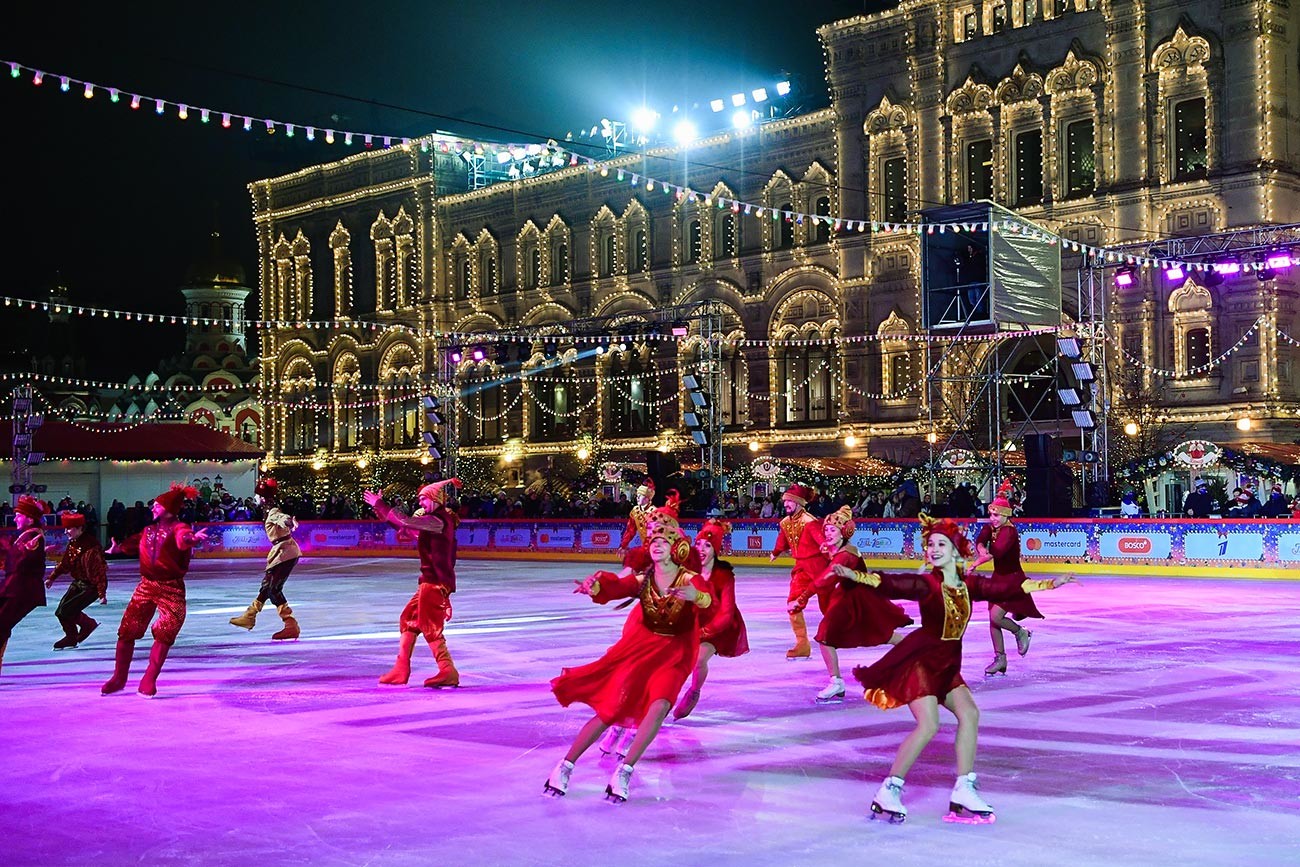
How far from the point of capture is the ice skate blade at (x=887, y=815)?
23.2 ft

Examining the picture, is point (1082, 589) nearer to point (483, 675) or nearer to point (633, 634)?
point (483, 675)

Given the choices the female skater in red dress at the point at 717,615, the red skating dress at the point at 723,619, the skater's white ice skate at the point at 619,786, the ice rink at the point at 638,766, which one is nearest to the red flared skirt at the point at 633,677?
the skater's white ice skate at the point at 619,786

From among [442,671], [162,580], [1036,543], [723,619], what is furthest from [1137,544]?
[162,580]

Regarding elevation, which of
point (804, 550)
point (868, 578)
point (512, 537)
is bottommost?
point (512, 537)

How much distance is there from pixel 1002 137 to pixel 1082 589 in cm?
2015

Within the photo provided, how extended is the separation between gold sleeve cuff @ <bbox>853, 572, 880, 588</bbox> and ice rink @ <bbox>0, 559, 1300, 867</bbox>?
108cm

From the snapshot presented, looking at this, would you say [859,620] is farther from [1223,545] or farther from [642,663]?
[1223,545]

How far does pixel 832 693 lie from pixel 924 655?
3993mm

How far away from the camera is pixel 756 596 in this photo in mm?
21891

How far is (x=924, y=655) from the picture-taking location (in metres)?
7.23

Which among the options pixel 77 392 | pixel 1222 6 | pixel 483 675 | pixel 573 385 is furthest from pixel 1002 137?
pixel 77 392

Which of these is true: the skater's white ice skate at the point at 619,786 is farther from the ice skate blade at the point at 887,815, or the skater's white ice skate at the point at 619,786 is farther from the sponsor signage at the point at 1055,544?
the sponsor signage at the point at 1055,544

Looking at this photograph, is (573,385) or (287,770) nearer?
(287,770)

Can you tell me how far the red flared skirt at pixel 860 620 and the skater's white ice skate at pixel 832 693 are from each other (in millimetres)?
2245
